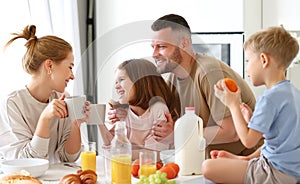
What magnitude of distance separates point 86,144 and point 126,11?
5.62 feet

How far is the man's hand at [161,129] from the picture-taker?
1.69 metres

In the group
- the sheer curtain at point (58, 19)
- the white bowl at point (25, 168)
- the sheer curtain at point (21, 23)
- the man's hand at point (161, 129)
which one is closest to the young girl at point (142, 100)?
the man's hand at point (161, 129)

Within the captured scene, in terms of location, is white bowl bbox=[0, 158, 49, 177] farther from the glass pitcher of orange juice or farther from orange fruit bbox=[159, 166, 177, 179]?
orange fruit bbox=[159, 166, 177, 179]

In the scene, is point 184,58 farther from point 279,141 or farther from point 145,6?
point 145,6

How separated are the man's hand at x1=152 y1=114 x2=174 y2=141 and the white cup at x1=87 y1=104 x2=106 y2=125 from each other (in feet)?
0.56

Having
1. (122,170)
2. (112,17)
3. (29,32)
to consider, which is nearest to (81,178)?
(122,170)

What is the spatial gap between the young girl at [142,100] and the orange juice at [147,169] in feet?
0.35

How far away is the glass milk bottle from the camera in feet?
5.12

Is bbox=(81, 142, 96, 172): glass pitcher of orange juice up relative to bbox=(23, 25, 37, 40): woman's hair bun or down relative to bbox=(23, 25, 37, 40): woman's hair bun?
down

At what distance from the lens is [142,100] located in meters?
1.74

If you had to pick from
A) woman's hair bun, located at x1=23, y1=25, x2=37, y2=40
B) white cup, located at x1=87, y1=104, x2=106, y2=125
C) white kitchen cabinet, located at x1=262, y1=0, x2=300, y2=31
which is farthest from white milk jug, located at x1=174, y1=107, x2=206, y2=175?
white kitchen cabinet, located at x1=262, y1=0, x2=300, y2=31

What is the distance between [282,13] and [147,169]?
1.73m

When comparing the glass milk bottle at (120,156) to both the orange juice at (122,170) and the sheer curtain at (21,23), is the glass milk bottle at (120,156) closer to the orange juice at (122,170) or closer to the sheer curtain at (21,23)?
the orange juice at (122,170)

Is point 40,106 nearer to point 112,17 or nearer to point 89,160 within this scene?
point 89,160
